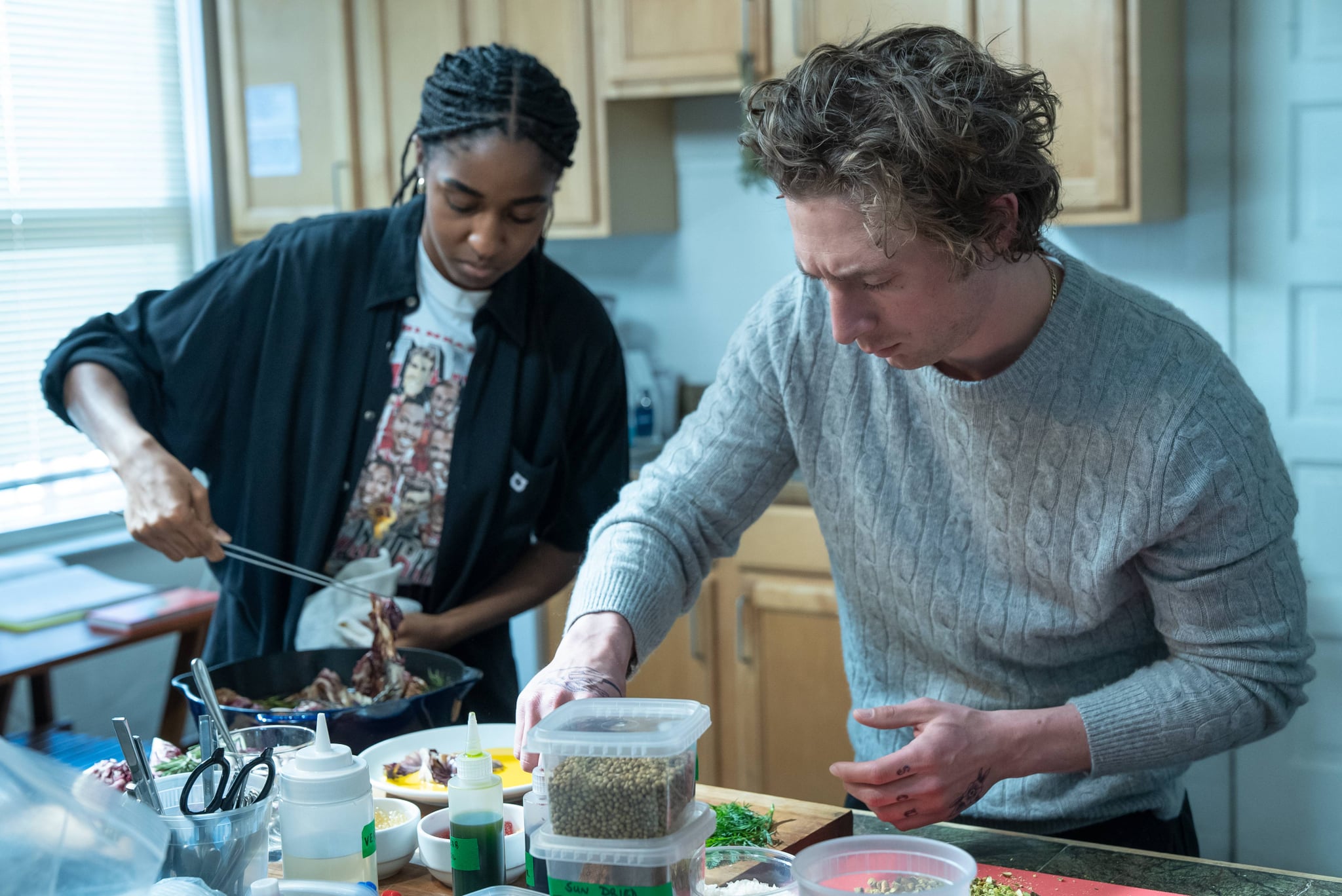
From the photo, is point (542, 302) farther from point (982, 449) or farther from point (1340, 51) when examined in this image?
point (1340, 51)

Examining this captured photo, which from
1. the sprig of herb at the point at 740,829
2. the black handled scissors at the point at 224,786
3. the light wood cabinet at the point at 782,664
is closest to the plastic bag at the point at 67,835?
the black handled scissors at the point at 224,786

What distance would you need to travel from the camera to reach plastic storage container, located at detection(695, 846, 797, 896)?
986mm

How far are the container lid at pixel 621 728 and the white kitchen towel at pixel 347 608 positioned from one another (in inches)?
27.8

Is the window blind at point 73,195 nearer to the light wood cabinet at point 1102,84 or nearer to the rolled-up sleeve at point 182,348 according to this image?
the rolled-up sleeve at point 182,348

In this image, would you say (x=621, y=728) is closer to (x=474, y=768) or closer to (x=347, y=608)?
(x=474, y=768)

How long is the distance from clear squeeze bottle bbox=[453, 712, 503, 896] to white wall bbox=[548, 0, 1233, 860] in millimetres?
2060

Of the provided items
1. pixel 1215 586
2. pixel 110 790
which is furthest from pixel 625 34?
pixel 110 790

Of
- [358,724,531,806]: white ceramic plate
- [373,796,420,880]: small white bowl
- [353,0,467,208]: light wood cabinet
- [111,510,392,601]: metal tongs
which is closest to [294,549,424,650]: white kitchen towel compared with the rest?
[111,510,392,601]: metal tongs

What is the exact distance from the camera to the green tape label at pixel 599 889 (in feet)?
2.77

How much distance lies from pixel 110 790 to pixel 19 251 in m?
2.67

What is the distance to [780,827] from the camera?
1.14 m

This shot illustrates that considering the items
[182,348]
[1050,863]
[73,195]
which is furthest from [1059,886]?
[73,195]

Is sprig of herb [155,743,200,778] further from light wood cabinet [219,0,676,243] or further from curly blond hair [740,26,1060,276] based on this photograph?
light wood cabinet [219,0,676,243]

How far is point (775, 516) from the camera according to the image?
A: 2.71 m
